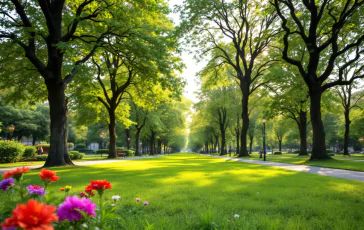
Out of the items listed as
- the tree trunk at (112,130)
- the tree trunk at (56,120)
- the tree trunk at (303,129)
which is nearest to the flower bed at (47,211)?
the tree trunk at (56,120)

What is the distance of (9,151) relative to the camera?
2242cm

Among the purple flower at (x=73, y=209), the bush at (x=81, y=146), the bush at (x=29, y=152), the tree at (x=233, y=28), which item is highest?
the tree at (x=233, y=28)

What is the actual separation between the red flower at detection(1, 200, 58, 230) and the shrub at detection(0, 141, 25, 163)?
2589 cm

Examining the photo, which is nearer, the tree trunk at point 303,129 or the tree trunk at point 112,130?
the tree trunk at point 112,130

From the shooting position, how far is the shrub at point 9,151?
72.3 ft

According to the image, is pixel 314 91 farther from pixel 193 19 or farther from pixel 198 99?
pixel 198 99

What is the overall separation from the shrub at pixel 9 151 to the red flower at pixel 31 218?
25.9 metres

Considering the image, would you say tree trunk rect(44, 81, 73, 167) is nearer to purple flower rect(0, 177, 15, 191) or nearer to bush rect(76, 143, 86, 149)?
purple flower rect(0, 177, 15, 191)

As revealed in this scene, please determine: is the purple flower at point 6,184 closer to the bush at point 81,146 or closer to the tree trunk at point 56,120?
the tree trunk at point 56,120

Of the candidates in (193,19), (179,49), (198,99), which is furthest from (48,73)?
(198,99)

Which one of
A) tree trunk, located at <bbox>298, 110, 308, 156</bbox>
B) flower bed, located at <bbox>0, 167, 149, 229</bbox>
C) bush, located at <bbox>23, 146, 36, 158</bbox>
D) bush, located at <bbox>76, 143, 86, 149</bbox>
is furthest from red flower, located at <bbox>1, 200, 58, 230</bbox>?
bush, located at <bbox>76, 143, 86, 149</bbox>

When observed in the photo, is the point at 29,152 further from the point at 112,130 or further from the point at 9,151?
the point at 112,130

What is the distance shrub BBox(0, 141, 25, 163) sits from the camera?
868 inches

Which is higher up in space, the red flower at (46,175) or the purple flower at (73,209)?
the red flower at (46,175)
